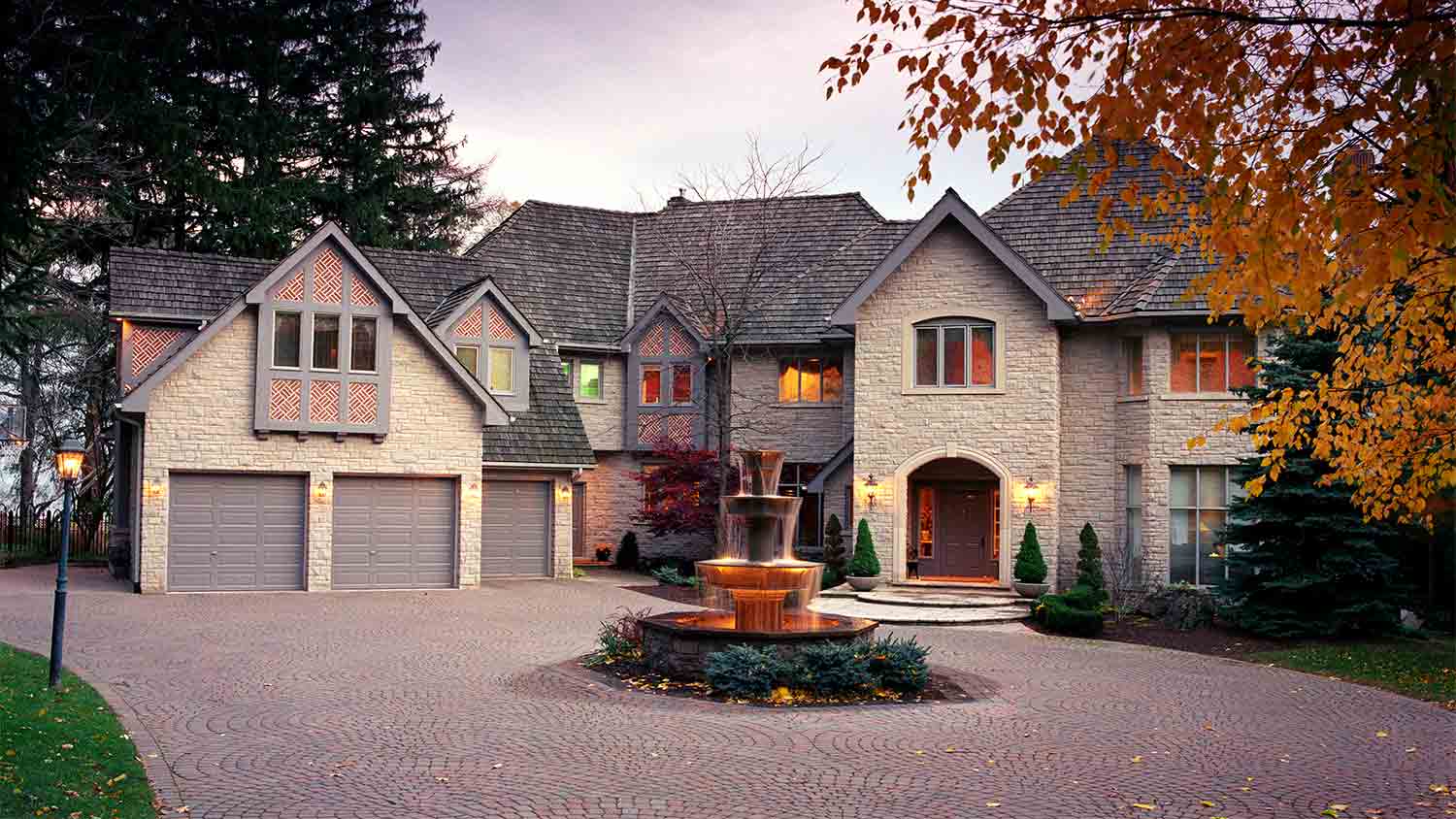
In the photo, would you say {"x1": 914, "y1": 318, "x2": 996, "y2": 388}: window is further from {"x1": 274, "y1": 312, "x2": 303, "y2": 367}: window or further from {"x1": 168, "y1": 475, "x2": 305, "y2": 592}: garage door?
{"x1": 168, "y1": 475, "x2": 305, "y2": 592}: garage door

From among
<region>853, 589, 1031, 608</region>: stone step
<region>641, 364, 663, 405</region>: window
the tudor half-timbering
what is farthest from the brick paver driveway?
<region>641, 364, 663, 405</region>: window

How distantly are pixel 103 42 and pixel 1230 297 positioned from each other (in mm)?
24150

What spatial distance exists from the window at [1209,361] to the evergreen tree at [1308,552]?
4.36 meters

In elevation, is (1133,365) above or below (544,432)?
above

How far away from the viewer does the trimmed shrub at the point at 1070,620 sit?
20969 millimetres

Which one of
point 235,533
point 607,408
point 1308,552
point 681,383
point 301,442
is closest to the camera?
point 1308,552

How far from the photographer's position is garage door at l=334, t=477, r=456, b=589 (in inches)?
1014

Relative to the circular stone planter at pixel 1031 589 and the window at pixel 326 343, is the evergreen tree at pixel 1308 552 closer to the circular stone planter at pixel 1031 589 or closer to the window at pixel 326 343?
the circular stone planter at pixel 1031 589

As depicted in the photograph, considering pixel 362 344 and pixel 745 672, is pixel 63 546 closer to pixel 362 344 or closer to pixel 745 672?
pixel 745 672

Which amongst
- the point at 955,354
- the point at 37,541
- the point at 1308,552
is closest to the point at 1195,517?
the point at 1308,552

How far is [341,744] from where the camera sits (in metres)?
10.8

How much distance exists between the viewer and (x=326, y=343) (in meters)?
25.1

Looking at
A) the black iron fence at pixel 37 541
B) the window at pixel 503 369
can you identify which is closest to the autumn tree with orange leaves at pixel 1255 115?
the window at pixel 503 369

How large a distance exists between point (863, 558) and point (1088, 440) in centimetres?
513
